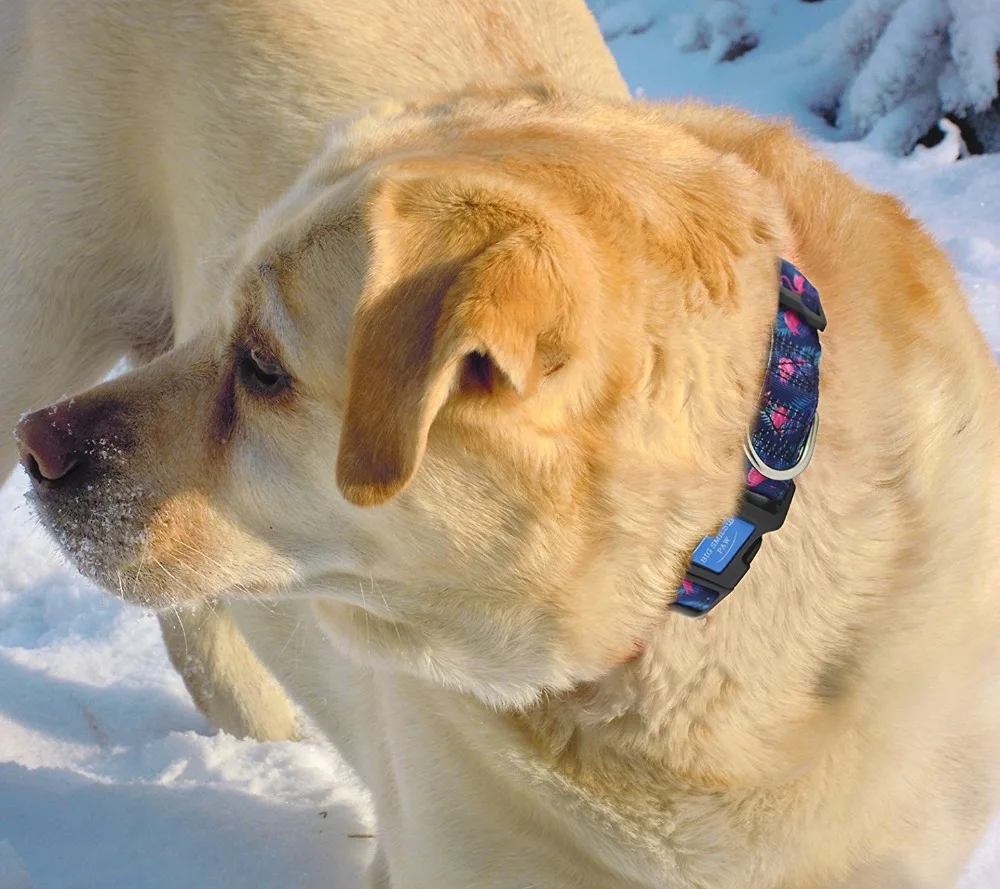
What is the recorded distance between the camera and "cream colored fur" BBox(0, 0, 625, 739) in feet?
9.11

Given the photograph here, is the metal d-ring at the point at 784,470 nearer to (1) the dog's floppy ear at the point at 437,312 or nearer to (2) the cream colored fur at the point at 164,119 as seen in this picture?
(1) the dog's floppy ear at the point at 437,312

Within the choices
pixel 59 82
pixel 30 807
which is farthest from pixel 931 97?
pixel 30 807

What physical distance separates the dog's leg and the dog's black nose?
1679mm

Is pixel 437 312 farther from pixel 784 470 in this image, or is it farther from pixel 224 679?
pixel 224 679

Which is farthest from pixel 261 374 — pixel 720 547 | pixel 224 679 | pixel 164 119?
pixel 224 679

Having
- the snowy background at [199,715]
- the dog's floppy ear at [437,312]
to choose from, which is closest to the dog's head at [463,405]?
the dog's floppy ear at [437,312]

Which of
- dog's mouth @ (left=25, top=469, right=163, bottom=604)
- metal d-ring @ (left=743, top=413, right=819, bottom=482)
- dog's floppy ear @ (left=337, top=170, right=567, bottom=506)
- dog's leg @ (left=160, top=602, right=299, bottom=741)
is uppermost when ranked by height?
dog's floppy ear @ (left=337, top=170, right=567, bottom=506)

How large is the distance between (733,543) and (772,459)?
133mm

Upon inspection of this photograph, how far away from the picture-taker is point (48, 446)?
1.93 metres

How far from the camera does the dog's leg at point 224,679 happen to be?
358 centimetres

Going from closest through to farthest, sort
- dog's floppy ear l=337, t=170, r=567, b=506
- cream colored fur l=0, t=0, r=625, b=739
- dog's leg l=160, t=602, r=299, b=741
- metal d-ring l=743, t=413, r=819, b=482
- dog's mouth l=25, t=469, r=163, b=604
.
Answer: dog's floppy ear l=337, t=170, r=567, b=506 → metal d-ring l=743, t=413, r=819, b=482 → dog's mouth l=25, t=469, r=163, b=604 → cream colored fur l=0, t=0, r=625, b=739 → dog's leg l=160, t=602, r=299, b=741

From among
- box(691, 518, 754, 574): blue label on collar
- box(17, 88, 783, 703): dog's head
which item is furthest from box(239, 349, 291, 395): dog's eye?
box(691, 518, 754, 574): blue label on collar

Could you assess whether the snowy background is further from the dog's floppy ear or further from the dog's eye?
the dog's floppy ear

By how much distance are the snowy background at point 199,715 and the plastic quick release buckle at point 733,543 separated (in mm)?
1410
